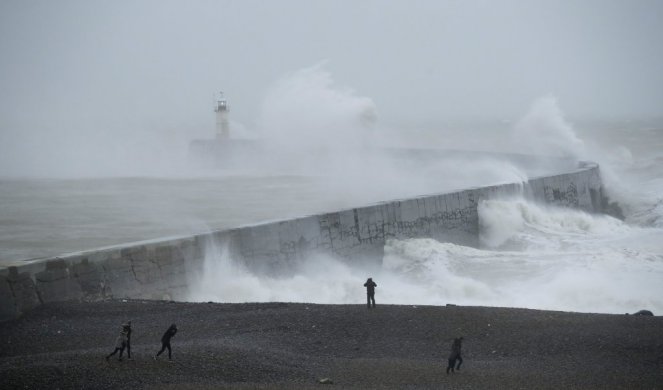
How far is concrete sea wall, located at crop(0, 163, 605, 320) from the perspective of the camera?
7492mm

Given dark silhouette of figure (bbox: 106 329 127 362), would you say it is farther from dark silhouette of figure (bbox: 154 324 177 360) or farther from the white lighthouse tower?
the white lighthouse tower

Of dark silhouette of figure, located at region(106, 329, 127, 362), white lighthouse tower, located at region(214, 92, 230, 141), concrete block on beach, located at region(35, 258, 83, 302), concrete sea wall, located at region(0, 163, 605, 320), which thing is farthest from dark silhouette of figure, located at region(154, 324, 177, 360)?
white lighthouse tower, located at region(214, 92, 230, 141)

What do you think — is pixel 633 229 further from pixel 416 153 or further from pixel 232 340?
pixel 232 340

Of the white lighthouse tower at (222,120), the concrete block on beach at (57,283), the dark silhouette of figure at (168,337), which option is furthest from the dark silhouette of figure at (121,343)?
the white lighthouse tower at (222,120)

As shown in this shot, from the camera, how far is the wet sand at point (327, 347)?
530cm

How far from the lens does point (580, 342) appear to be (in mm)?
6516

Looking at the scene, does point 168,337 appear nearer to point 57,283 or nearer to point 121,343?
point 121,343

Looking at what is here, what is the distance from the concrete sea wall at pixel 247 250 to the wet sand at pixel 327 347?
1.19ft

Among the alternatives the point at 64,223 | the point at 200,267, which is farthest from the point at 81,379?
the point at 64,223

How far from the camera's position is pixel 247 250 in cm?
970

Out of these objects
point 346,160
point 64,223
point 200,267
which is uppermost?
point 346,160

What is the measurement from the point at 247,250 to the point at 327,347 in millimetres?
3537

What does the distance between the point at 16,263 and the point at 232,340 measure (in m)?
2.54

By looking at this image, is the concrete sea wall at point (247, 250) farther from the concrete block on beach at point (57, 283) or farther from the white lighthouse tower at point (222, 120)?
the white lighthouse tower at point (222, 120)
